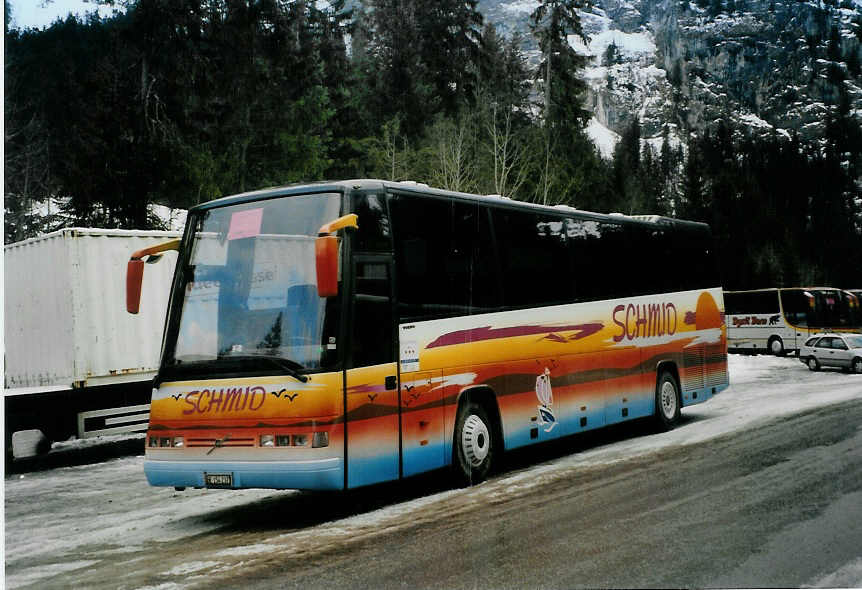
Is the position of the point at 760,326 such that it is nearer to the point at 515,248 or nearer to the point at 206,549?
the point at 515,248

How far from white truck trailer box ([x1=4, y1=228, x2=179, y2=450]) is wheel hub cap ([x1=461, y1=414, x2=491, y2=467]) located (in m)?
6.60

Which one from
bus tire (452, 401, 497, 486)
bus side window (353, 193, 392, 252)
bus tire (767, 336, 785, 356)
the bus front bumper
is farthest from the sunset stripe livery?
bus tire (767, 336, 785, 356)

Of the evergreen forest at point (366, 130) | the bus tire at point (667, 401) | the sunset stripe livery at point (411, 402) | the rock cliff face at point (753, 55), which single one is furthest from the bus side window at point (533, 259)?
the rock cliff face at point (753, 55)

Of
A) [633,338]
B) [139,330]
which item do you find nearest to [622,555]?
[633,338]

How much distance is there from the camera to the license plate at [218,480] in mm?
8555

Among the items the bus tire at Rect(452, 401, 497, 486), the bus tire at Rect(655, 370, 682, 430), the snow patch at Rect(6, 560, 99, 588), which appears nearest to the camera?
the snow patch at Rect(6, 560, 99, 588)

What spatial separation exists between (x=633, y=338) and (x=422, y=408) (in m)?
5.52

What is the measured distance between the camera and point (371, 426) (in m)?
8.89

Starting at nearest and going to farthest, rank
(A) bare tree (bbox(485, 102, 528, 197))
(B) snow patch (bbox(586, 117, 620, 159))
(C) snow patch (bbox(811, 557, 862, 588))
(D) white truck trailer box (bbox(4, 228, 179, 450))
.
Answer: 1. (C) snow patch (bbox(811, 557, 862, 588))
2. (D) white truck trailer box (bbox(4, 228, 179, 450))
3. (A) bare tree (bbox(485, 102, 528, 197))
4. (B) snow patch (bbox(586, 117, 620, 159))

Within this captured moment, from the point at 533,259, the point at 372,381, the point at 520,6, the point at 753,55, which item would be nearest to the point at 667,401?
the point at 533,259

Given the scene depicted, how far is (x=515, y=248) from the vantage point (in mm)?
11648

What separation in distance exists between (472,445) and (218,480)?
291cm

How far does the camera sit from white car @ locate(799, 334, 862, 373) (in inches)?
1268

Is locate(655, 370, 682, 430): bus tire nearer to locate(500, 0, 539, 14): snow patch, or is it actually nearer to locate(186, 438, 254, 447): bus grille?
locate(186, 438, 254, 447): bus grille
